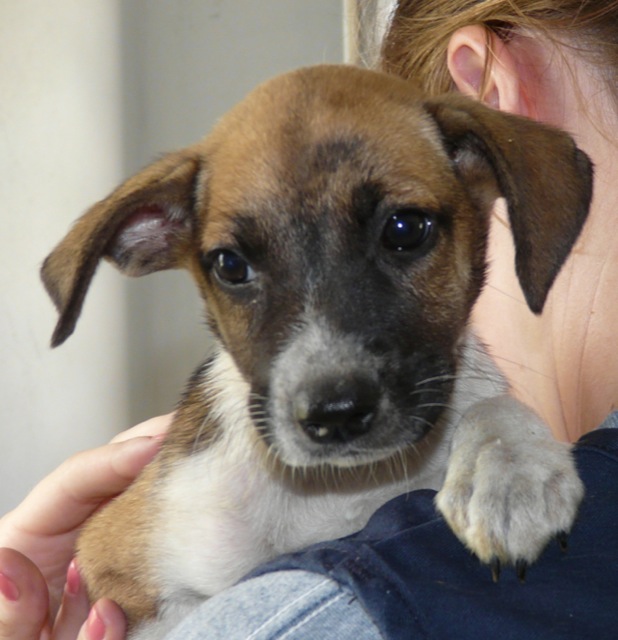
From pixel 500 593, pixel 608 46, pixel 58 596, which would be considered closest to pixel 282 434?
pixel 500 593

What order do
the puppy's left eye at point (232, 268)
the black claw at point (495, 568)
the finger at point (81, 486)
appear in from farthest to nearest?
the finger at point (81, 486)
the puppy's left eye at point (232, 268)
the black claw at point (495, 568)

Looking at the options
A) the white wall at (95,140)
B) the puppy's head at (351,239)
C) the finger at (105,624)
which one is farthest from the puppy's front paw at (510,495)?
the white wall at (95,140)

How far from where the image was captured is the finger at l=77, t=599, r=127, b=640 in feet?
7.34

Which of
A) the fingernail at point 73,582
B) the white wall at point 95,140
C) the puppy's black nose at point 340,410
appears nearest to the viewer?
the puppy's black nose at point 340,410

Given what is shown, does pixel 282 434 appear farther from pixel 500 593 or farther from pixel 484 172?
pixel 484 172

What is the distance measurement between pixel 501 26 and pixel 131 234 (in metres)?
1.17

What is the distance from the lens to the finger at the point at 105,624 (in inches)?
88.1

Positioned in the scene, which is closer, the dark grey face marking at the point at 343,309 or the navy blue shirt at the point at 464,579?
the navy blue shirt at the point at 464,579

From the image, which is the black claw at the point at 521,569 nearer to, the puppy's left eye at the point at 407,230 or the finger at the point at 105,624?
the puppy's left eye at the point at 407,230

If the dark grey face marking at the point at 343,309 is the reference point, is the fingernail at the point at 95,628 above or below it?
below

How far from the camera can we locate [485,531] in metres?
1.69

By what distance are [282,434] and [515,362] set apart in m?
1.00

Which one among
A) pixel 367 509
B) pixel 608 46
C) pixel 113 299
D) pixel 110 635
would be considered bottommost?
pixel 113 299

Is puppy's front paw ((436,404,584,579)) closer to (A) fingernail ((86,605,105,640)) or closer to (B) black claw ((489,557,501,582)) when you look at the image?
(B) black claw ((489,557,501,582))
